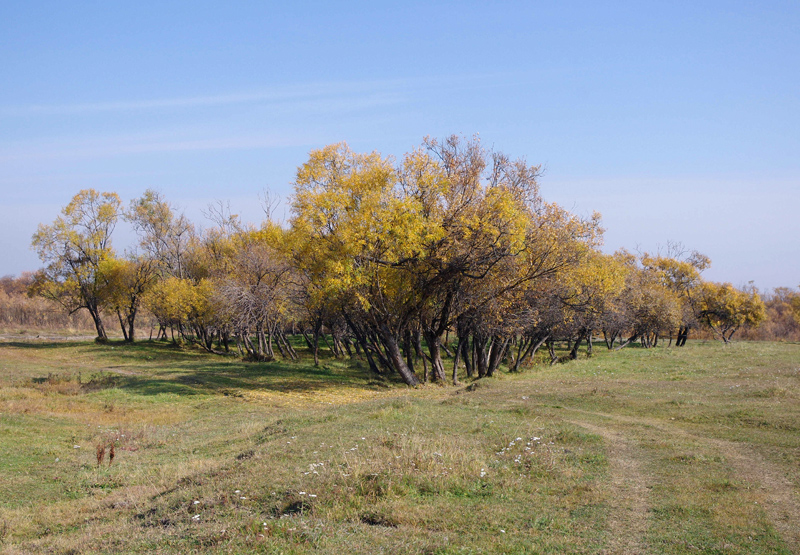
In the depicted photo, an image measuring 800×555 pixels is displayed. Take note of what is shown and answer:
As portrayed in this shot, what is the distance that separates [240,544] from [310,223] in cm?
1881

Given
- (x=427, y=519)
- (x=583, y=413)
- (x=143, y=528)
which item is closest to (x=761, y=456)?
(x=583, y=413)

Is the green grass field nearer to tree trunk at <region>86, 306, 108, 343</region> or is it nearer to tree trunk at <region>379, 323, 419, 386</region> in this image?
tree trunk at <region>379, 323, 419, 386</region>

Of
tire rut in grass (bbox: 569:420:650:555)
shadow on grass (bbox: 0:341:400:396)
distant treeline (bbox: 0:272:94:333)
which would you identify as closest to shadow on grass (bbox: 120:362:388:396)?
shadow on grass (bbox: 0:341:400:396)

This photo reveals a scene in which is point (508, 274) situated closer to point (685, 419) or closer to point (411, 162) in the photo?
point (411, 162)

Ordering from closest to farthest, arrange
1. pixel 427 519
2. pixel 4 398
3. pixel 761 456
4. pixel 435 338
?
pixel 427 519, pixel 761 456, pixel 4 398, pixel 435 338

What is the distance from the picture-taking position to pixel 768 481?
30.3ft

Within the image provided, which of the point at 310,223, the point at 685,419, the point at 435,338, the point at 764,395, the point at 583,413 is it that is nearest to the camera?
the point at 685,419

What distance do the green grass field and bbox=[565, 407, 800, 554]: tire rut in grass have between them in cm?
4

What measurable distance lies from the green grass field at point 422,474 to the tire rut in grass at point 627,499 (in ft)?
0.13

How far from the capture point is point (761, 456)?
35.8 ft

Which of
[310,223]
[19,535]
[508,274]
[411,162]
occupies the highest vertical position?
[411,162]

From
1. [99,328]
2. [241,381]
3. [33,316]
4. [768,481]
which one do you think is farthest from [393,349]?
[33,316]

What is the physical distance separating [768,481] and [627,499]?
2657 mm

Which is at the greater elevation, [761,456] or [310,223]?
[310,223]
